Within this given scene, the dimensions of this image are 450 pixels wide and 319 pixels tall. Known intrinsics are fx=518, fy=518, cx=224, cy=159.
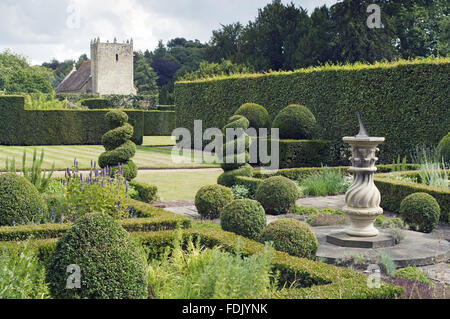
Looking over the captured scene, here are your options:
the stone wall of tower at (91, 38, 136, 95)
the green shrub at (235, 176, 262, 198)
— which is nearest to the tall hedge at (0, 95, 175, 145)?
the green shrub at (235, 176, 262, 198)

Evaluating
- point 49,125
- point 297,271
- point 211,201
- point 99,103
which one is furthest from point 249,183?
point 99,103

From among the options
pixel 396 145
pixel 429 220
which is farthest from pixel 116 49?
pixel 429 220

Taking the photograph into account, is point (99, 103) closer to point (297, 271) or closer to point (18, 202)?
point (18, 202)

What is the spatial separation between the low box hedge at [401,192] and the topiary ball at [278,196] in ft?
6.21

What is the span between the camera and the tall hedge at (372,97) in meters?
14.0

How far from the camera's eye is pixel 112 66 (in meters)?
60.6

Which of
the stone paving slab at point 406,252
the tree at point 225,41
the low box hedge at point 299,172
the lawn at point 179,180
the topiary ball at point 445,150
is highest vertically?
the tree at point 225,41

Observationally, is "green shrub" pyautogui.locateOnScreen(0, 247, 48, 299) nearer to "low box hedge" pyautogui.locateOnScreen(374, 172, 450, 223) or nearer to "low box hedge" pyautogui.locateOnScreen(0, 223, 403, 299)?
"low box hedge" pyautogui.locateOnScreen(0, 223, 403, 299)

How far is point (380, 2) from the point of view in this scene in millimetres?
32906

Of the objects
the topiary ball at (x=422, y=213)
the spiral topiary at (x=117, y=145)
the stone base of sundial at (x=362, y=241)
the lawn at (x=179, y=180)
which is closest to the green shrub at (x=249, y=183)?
the lawn at (x=179, y=180)

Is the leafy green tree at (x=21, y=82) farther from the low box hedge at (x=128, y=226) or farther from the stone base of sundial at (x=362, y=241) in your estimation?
the stone base of sundial at (x=362, y=241)

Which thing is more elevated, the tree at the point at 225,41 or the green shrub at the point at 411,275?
the tree at the point at 225,41

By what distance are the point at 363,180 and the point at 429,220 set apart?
207 centimetres

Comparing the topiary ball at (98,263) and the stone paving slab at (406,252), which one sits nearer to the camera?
the topiary ball at (98,263)
